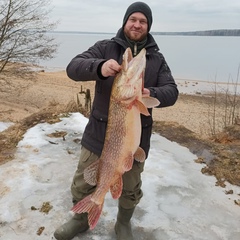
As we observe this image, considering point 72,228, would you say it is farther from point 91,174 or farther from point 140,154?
point 140,154

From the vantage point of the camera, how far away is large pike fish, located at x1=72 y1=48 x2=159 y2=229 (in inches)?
92.8

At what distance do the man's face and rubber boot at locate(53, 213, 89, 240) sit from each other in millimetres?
1893

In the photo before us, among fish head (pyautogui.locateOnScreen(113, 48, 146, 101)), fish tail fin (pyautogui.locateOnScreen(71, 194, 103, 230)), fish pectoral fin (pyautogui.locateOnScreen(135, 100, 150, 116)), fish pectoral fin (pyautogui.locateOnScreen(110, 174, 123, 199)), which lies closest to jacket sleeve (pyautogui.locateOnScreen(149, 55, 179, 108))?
fish pectoral fin (pyautogui.locateOnScreen(135, 100, 150, 116))

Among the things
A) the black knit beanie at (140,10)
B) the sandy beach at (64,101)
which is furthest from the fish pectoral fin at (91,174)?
the sandy beach at (64,101)

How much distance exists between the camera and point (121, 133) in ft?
8.48

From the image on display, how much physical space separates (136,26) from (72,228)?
6.99 ft

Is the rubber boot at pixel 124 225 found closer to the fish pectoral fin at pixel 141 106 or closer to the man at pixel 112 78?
the man at pixel 112 78

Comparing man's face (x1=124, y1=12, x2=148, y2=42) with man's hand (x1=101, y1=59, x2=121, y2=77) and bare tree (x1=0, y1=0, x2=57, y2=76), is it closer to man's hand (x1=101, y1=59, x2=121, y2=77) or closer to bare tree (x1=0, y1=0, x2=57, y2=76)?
man's hand (x1=101, y1=59, x2=121, y2=77)

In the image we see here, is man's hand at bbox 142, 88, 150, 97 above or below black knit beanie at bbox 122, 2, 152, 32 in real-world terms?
below

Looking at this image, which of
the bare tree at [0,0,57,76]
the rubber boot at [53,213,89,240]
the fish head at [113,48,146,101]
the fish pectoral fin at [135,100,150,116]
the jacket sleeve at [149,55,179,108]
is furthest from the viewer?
the bare tree at [0,0,57,76]

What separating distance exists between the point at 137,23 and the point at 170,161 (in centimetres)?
330

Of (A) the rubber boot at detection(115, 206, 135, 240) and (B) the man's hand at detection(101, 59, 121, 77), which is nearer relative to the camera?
(B) the man's hand at detection(101, 59, 121, 77)

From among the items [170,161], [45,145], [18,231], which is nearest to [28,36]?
[45,145]

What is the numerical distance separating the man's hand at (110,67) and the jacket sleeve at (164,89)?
17.0 inches
